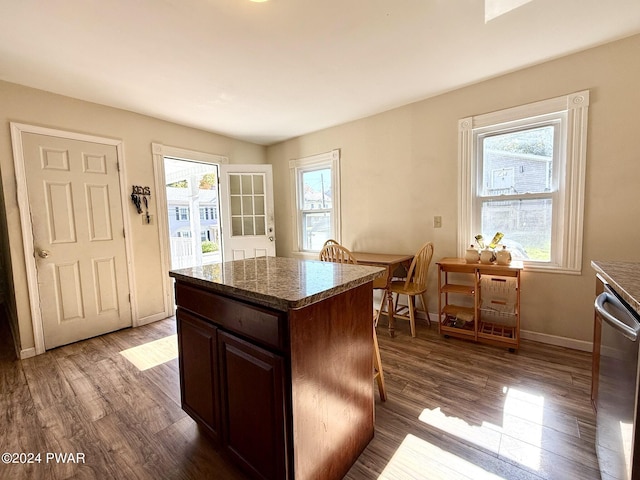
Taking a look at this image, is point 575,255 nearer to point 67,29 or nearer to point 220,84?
point 220,84

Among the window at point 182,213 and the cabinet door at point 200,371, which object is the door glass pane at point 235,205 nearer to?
the cabinet door at point 200,371

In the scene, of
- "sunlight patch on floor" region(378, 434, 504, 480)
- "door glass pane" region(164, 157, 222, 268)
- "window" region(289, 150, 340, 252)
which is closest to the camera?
"sunlight patch on floor" region(378, 434, 504, 480)

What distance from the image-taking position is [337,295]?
119 centimetres

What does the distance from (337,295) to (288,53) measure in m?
1.90

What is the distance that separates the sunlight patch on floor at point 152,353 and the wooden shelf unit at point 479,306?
2523 mm

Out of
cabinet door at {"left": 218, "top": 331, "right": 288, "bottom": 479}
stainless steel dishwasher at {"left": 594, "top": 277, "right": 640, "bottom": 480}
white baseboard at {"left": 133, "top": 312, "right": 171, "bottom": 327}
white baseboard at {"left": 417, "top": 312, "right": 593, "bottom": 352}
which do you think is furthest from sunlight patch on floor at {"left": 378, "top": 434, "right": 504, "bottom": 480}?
white baseboard at {"left": 133, "top": 312, "right": 171, "bottom": 327}

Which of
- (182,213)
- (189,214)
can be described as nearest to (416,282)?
(189,214)

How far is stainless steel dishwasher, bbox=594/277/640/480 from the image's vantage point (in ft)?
2.86

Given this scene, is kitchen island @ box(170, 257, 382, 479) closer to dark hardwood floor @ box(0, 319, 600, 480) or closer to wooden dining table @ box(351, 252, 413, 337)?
dark hardwood floor @ box(0, 319, 600, 480)

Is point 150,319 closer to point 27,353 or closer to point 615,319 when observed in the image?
point 27,353

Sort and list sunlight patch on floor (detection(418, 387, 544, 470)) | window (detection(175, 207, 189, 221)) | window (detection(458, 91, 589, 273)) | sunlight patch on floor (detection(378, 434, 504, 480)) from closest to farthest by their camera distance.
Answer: sunlight patch on floor (detection(378, 434, 504, 480)) → sunlight patch on floor (detection(418, 387, 544, 470)) → window (detection(458, 91, 589, 273)) → window (detection(175, 207, 189, 221))

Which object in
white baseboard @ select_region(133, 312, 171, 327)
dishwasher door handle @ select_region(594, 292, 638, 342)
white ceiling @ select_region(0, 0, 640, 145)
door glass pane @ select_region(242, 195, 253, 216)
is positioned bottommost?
white baseboard @ select_region(133, 312, 171, 327)

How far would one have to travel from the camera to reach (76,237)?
2.75 metres

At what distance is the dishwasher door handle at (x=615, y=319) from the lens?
2.90ft
